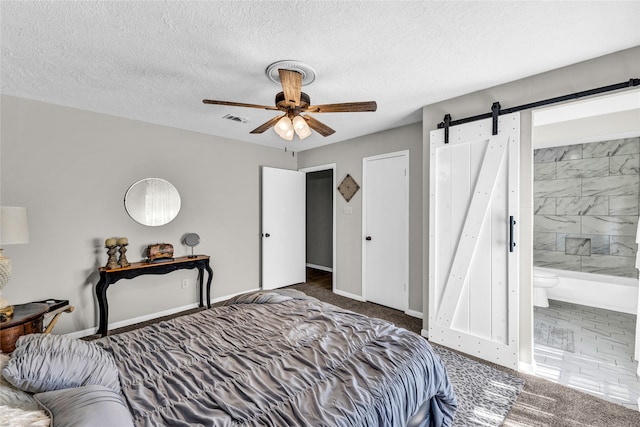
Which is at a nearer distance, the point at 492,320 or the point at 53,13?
the point at 53,13

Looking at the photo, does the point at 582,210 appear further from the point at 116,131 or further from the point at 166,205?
the point at 116,131

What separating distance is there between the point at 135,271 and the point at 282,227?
2.21 metres

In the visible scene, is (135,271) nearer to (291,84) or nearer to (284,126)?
(284,126)

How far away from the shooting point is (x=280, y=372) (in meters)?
1.30

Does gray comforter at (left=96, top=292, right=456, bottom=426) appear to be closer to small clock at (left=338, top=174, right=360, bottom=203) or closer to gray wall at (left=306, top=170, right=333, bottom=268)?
small clock at (left=338, top=174, right=360, bottom=203)

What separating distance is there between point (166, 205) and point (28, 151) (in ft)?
4.33

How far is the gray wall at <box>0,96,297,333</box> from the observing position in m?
2.74

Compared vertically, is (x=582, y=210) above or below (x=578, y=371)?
above

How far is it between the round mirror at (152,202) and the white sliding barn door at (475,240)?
3.13 m

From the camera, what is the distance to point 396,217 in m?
3.80

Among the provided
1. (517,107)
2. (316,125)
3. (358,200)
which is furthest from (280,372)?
(358,200)

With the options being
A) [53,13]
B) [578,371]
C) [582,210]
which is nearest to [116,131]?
[53,13]

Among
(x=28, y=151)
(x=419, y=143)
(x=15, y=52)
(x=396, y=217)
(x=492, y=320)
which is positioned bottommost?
(x=492, y=320)

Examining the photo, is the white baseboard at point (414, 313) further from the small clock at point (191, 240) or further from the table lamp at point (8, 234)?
the table lamp at point (8, 234)
